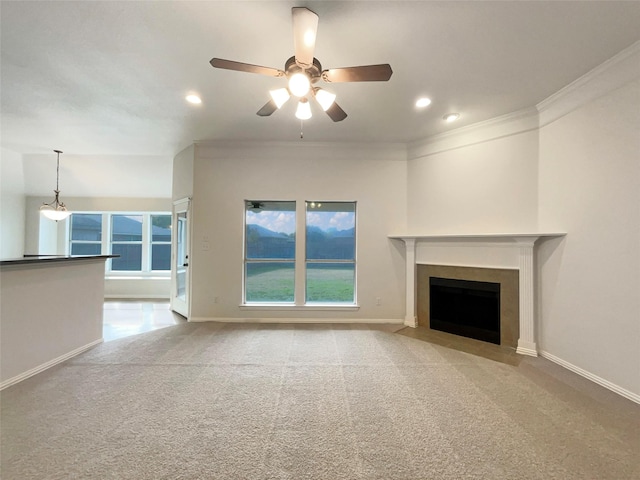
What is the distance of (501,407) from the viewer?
2082mm

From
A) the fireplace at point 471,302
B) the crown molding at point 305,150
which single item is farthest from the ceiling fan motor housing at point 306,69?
the fireplace at point 471,302

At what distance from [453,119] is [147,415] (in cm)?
445

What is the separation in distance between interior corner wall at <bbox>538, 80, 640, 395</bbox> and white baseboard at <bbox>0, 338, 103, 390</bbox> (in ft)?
17.7

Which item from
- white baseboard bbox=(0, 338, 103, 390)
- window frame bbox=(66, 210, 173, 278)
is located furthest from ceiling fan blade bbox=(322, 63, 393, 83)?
window frame bbox=(66, 210, 173, 278)

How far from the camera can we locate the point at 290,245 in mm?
4516

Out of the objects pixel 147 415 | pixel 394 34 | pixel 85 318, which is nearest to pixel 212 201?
pixel 85 318

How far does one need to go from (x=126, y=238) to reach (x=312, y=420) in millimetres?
Result: 7224

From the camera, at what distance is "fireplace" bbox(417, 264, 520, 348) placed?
11.1 feet

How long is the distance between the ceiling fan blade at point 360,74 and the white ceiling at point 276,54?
370 mm

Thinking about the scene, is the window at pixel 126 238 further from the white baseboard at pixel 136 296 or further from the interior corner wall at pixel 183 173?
the interior corner wall at pixel 183 173

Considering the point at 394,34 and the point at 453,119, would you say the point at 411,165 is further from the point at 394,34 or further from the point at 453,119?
the point at 394,34

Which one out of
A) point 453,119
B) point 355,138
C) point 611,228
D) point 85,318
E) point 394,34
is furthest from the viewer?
point 355,138

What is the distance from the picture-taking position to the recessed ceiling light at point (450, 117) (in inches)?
133

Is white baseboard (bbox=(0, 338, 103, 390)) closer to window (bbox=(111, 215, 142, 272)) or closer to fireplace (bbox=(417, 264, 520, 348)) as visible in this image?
window (bbox=(111, 215, 142, 272))
